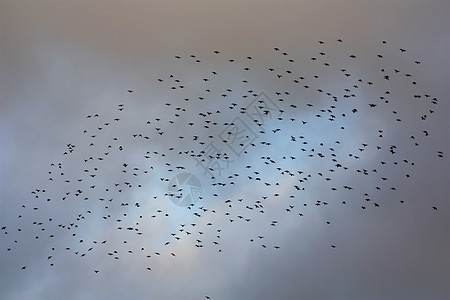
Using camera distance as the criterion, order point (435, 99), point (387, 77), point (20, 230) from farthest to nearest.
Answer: point (20, 230) → point (435, 99) → point (387, 77)

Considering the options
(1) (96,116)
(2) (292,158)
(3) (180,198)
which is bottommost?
(3) (180,198)

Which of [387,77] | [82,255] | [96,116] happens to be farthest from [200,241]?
[387,77]

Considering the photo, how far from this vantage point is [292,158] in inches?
3280

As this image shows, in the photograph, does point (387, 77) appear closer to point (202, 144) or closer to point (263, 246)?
point (202, 144)

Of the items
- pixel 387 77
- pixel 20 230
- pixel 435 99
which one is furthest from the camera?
pixel 20 230

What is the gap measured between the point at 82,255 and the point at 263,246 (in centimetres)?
2068

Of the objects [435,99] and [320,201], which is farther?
[320,201]

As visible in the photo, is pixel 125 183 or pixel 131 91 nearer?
pixel 131 91

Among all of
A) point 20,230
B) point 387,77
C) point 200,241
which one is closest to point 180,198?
point 200,241

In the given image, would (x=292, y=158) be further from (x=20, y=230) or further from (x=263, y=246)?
(x=20, y=230)

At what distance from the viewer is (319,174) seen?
8831 cm

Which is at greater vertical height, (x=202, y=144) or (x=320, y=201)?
(x=202, y=144)

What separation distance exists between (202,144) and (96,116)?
454 inches

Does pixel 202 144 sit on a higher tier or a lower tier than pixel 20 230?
higher
